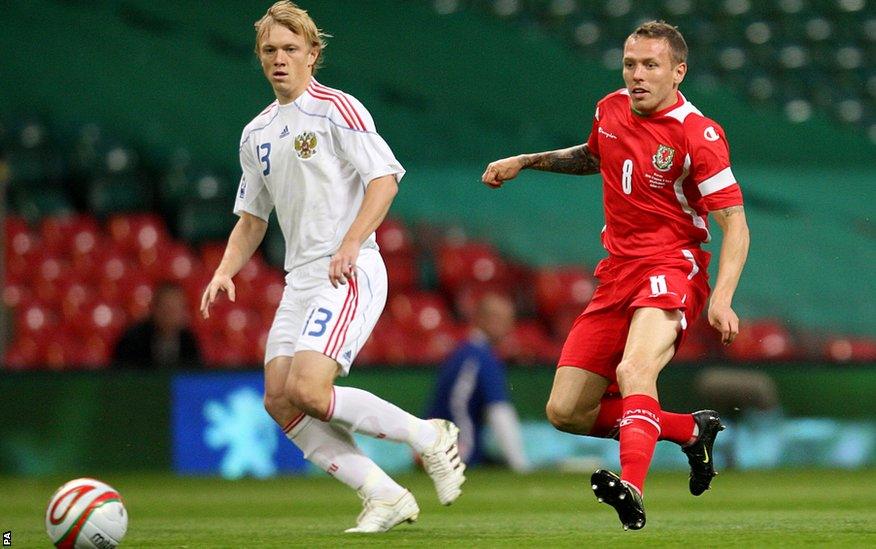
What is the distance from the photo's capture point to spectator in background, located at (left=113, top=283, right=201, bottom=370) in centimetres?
1252

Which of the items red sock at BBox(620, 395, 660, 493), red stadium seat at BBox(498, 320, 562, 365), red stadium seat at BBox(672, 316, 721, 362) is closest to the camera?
red sock at BBox(620, 395, 660, 493)

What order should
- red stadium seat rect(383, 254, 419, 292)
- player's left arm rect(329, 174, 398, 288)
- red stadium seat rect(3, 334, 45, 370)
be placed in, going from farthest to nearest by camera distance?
red stadium seat rect(383, 254, 419, 292), red stadium seat rect(3, 334, 45, 370), player's left arm rect(329, 174, 398, 288)

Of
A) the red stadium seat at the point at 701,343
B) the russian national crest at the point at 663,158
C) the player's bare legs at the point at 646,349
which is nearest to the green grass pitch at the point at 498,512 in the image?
the player's bare legs at the point at 646,349

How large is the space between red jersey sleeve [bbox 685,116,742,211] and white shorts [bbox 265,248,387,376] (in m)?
1.45

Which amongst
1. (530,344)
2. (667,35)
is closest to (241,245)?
(667,35)

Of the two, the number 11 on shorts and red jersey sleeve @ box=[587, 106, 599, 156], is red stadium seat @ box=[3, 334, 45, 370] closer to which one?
red jersey sleeve @ box=[587, 106, 599, 156]

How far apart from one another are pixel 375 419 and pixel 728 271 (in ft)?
5.26

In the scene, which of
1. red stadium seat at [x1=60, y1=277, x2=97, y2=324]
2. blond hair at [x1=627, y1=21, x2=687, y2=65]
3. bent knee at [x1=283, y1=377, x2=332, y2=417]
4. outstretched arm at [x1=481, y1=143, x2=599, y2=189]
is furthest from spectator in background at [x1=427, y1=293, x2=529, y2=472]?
blond hair at [x1=627, y1=21, x2=687, y2=65]

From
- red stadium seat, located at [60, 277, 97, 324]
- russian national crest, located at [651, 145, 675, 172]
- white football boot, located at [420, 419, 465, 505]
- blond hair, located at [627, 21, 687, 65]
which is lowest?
red stadium seat, located at [60, 277, 97, 324]

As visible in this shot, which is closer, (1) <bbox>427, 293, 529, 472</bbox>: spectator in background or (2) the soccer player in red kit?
(2) the soccer player in red kit

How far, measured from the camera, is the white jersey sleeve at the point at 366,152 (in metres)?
6.44

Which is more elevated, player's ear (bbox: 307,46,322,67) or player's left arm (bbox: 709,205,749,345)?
player's ear (bbox: 307,46,322,67)

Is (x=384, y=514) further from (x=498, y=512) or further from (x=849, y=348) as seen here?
(x=849, y=348)

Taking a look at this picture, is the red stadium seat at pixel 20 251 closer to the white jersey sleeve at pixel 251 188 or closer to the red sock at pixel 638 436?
the white jersey sleeve at pixel 251 188
